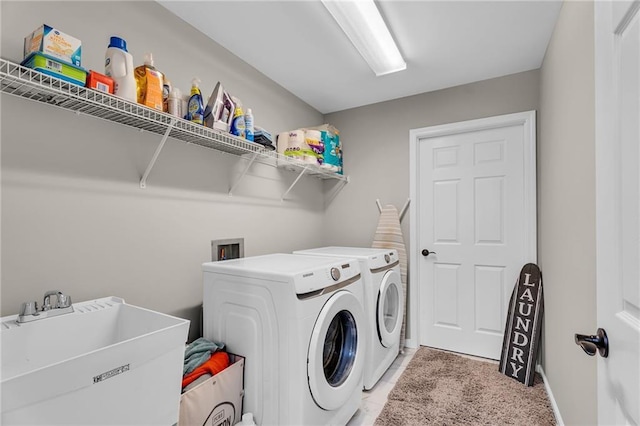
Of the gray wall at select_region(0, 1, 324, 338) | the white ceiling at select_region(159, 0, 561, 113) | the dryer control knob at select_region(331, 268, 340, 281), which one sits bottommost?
the dryer control knob at select_region(331, 268, 340, 281)

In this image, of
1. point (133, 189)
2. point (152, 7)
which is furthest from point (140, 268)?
point (152, 7)

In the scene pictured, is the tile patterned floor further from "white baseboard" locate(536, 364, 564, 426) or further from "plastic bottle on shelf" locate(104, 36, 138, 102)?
"plastic bottle on shelf" locate(104, 36, 138, 102)

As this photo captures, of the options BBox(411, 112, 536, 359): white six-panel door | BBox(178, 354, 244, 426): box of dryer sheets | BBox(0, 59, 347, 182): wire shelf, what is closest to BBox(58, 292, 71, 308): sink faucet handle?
BBox(178, 354, 244, 426): box of dryer sheets

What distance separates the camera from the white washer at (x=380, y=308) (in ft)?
6.95

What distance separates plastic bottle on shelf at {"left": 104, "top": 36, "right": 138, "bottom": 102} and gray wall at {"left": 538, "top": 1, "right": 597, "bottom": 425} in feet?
6.23

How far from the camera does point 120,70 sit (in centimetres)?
133

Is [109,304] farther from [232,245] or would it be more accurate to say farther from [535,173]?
[535,173]

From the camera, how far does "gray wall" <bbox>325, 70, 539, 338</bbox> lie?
8.61 ft

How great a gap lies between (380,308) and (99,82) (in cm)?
204

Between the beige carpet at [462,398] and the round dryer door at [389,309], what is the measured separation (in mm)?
315

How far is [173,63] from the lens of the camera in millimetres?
1828

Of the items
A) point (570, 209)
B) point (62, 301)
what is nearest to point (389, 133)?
point (570, 209)

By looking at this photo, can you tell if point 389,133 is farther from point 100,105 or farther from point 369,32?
point 100,105

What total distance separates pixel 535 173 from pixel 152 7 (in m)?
2.87
